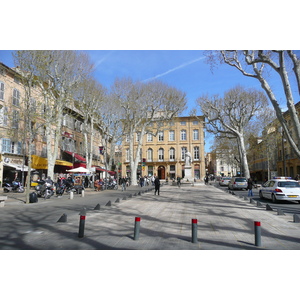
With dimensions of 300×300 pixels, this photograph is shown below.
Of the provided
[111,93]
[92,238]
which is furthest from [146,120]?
[92,238]

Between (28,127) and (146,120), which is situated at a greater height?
(146,120)

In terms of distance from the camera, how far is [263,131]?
133 feet

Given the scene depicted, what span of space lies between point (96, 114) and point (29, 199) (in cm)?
1804

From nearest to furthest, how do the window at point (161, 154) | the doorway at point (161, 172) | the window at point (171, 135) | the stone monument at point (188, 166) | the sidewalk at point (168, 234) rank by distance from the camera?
the sidewalk at point (168, 234) → the stone monument at point (188, 166) → the doorway at point (161, 172) → the window at point (171, 135) → the window at point (161, 154)

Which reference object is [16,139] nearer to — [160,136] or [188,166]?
[188,166]

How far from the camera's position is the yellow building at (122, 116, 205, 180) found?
61281 mm

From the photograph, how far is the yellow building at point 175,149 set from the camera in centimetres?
6128

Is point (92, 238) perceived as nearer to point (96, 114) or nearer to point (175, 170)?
point (96, 114)

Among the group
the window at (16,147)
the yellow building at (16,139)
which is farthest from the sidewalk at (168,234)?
the window at (16,147)

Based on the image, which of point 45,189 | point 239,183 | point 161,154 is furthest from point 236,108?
point 161,154

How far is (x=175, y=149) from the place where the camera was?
62.8m

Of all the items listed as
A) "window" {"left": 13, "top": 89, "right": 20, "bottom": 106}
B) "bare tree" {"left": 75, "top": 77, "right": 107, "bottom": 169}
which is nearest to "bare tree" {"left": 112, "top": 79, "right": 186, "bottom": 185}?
"bare tree" {"left": 75, "top": 77, "right": 107, "bottom": 169}

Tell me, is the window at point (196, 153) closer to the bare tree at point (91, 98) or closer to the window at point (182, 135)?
the window at point (182, 135)

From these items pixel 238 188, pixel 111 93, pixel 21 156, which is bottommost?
pixel 238 188
